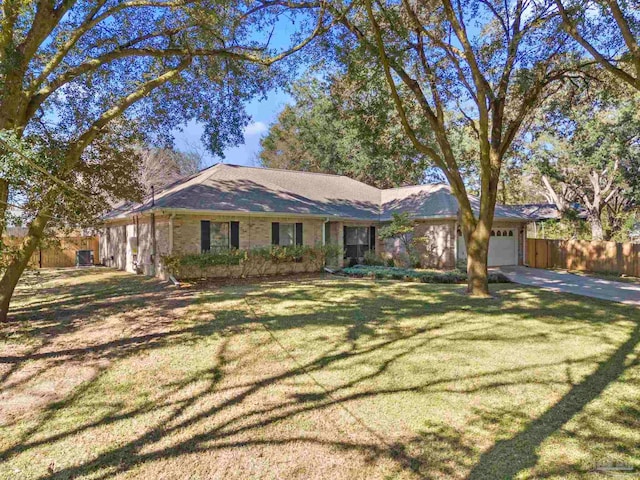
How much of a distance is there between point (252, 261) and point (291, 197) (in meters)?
3.99

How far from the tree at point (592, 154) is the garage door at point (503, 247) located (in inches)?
158

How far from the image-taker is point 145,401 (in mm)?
4445

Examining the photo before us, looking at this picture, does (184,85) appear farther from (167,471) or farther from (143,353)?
(167,471)

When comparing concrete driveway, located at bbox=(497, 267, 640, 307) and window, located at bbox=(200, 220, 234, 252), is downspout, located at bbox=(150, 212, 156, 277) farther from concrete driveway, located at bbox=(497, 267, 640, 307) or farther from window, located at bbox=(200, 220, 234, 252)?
concrete driveway, located at bbox=(497, 267, 640, 307)

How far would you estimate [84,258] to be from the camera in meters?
A: 20.9

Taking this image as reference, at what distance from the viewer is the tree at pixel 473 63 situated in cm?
973

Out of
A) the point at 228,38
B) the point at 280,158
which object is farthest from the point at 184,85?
the point at 280,158

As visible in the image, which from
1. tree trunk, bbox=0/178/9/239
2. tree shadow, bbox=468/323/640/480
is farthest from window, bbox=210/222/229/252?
tree shadow, bbox=468/323/640/480

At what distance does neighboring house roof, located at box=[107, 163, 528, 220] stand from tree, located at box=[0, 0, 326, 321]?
266 cm

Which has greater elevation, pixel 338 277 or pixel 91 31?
pixel 91 31

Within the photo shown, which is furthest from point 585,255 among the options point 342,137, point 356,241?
point 342,137

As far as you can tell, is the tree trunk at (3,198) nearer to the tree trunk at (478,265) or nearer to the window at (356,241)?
the tree trunk at (478,265)

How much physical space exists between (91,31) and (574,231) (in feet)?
84.1

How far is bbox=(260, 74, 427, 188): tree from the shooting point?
39.7 ft
